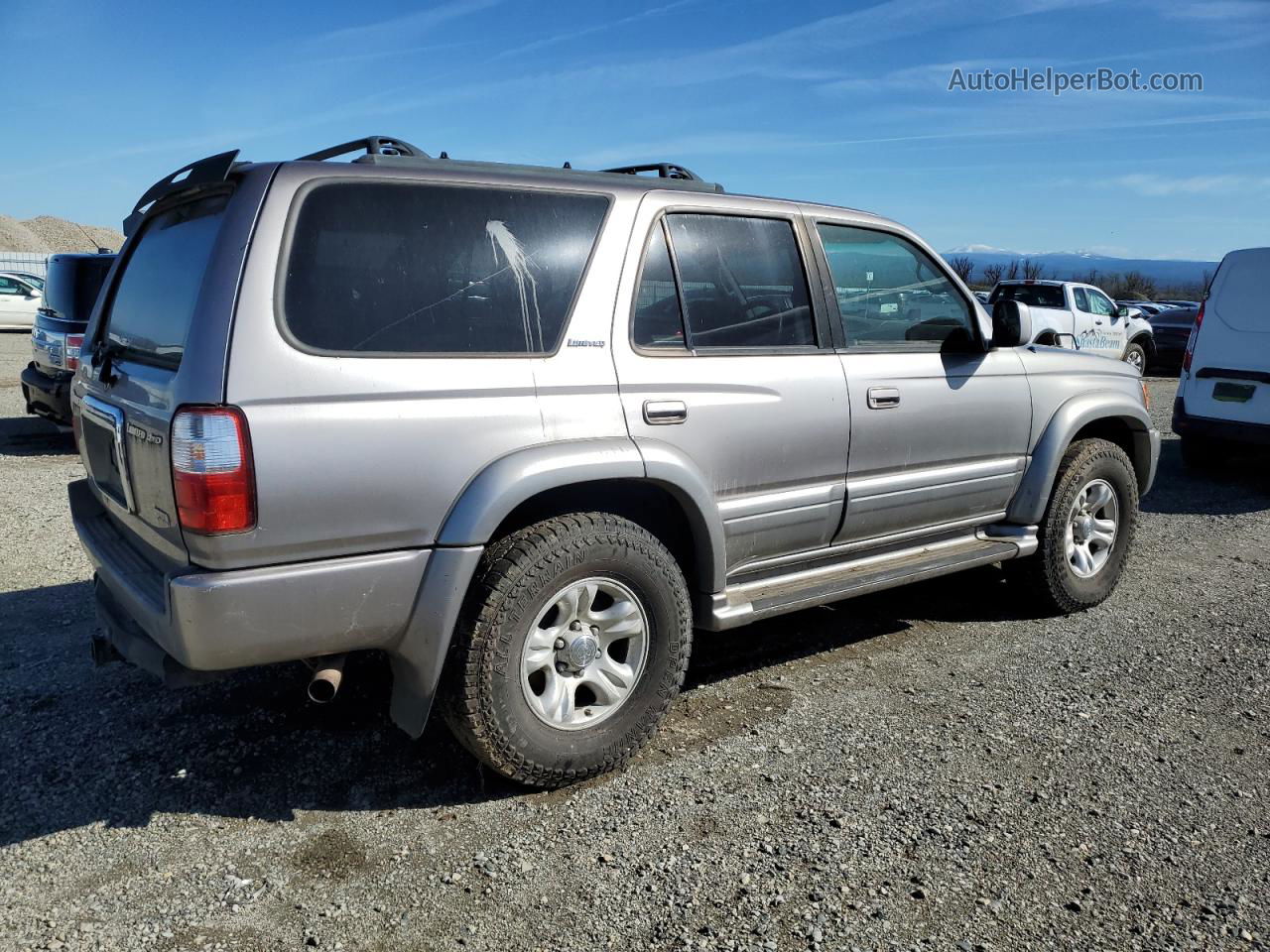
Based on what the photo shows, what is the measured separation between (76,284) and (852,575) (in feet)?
25.8

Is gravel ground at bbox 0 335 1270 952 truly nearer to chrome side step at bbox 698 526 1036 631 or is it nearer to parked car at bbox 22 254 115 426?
chrome side step at bbox 698 526 1036 631

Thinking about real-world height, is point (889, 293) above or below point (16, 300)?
above

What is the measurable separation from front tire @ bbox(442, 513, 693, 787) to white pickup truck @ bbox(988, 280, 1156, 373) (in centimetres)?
1444

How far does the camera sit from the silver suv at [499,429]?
8.68ft

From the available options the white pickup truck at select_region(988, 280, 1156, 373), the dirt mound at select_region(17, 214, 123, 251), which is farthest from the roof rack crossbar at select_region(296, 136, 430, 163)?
the dirt mound at select_region(17, 214, 123, 251)

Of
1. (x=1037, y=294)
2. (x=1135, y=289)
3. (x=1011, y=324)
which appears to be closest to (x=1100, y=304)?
(x=1037, y=294)

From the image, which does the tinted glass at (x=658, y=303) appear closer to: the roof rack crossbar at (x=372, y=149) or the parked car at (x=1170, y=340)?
the roof rack crossbar at (x=372, y=149)

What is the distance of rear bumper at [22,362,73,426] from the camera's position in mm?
8500

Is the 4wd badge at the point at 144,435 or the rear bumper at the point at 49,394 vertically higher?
the 4wd badge at the point at 144,435

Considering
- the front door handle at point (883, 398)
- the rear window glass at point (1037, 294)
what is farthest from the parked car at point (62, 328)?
the rear window glass at point (1037, 294)

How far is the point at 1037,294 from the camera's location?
1738cm

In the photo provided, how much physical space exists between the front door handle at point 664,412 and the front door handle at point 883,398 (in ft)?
3.09

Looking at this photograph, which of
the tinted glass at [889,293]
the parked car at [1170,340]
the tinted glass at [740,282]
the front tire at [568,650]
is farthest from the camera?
the parked car at [1170,340]

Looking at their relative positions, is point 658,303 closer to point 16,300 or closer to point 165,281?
point 165,281
